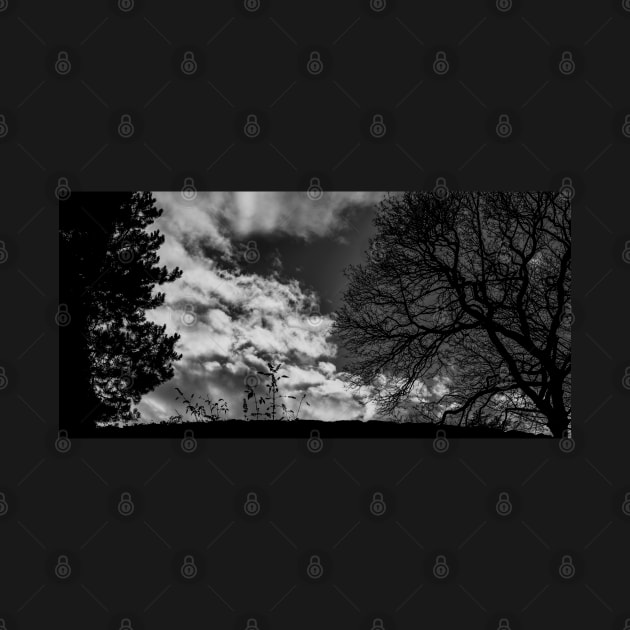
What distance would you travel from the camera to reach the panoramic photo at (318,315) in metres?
3.40

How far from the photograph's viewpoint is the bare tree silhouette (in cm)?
377

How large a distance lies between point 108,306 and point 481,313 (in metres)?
3.42

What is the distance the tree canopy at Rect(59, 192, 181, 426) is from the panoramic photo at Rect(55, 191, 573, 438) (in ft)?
0.05

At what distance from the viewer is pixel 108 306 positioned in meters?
3.81

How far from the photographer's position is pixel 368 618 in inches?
131

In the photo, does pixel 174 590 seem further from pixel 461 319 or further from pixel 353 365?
pixel 461 319

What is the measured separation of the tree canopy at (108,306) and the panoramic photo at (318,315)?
0.05 feet

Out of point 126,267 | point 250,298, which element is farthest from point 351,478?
point 126,267
